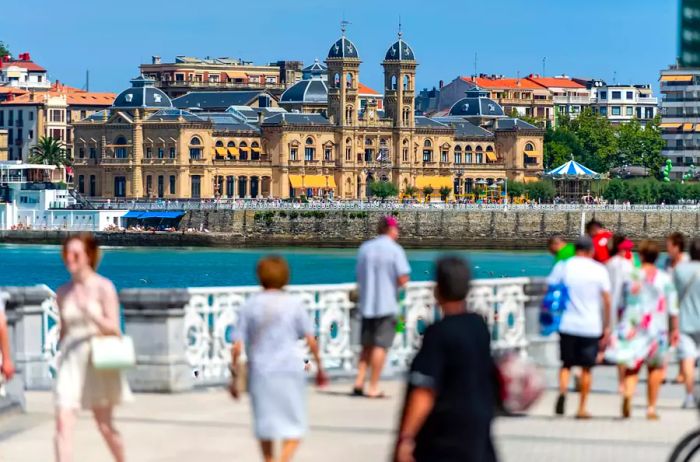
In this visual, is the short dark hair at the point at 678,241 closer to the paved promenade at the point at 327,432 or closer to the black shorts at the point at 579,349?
the black shorts at the point at 579,349

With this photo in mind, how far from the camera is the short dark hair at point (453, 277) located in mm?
10188

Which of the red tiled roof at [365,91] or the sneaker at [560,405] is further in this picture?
the red tiled roof at [365,91]

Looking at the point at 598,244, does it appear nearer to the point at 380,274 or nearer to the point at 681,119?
the point at 380,274

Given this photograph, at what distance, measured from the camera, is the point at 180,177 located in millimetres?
132500

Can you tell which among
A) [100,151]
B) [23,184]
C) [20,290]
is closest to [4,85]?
[100,151]

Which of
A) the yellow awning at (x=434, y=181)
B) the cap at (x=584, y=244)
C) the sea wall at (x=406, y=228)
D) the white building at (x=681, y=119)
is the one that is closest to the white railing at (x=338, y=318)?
the cap at (x=584, y=244)

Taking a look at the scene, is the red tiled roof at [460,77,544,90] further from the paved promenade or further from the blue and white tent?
the paved promenade

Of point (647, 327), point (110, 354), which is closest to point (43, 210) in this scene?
point (647, 327)

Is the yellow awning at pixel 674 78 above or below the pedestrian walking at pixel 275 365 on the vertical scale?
above

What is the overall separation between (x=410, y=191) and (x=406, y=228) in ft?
70.4

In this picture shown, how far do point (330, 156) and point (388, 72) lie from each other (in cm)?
697

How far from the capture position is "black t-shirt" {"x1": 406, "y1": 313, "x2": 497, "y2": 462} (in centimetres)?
1005

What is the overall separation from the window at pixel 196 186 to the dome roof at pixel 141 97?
22.3 ft

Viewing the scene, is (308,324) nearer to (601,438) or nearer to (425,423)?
(425,423)
